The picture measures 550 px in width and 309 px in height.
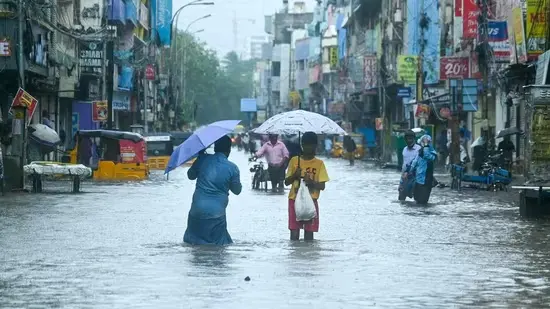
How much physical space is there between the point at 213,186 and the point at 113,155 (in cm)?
3070

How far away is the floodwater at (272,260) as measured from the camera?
12.2 metres

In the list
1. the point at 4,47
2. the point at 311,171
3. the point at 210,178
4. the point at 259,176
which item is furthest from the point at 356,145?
the point at 210,178

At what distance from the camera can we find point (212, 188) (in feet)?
55.3

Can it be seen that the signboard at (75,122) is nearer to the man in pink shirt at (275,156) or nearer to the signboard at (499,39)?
the signboard at (499,39)

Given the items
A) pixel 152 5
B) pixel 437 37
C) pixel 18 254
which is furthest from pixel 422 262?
pixel 152 5

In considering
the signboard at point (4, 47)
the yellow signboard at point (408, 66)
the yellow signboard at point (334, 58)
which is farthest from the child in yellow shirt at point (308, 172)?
the yellow signboard at point (334, 58)

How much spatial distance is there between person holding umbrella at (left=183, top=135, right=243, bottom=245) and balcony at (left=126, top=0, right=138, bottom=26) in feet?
211

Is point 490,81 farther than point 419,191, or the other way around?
point 490,81

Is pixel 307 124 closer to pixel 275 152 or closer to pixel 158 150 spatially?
pixel 275 152

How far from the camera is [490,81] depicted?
56438mm

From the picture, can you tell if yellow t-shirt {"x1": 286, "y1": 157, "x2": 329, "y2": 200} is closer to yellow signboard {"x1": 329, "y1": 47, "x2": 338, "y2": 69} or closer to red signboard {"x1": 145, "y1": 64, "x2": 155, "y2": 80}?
red signboard {"x1": 145, "y1": 64, "x2": 155, "y2": 80}

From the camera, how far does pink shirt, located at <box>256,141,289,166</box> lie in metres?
34.3

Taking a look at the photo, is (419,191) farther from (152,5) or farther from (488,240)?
(152,5)

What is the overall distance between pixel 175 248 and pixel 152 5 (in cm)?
9440
